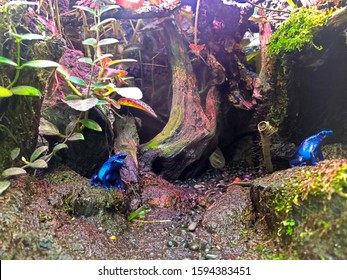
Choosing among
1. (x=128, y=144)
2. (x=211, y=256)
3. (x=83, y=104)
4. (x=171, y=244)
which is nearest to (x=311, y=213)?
(x=211, y=256)

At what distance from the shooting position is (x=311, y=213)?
49.6 inches

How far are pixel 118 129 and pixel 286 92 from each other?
156 centimetres

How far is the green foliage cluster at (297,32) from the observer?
2.36m

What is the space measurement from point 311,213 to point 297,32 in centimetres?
179

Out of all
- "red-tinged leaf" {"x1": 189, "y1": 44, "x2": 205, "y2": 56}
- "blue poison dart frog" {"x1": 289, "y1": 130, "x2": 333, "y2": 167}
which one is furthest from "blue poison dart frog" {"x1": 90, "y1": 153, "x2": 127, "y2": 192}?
"red-tinged leaf" {"x1": 189, "y1": 44, "x2": 205, "y2": 56}

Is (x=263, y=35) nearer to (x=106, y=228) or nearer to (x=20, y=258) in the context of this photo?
(x=106, y=228)

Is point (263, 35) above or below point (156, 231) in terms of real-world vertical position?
above

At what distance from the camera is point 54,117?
2.27 meters

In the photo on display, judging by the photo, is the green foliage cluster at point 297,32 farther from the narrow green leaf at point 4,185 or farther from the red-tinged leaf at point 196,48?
the narrow green leaf at point 4,185

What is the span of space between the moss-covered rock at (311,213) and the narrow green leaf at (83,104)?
1.13m

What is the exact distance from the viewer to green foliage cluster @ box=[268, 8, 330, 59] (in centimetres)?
236

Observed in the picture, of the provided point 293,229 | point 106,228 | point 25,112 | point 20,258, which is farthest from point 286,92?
point 20,258

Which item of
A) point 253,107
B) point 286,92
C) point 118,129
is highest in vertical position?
point 286,92

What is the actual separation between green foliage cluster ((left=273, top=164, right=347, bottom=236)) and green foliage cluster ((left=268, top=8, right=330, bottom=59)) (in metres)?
1.37
